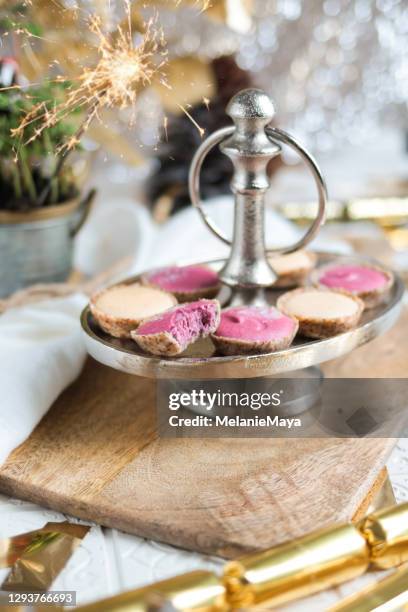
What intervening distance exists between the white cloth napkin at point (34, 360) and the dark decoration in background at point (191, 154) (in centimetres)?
57

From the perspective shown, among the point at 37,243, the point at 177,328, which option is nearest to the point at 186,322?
the point at 177,328

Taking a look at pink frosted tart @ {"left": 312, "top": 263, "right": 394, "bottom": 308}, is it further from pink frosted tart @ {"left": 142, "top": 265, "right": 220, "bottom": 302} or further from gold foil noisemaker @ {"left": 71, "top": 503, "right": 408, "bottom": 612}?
gold foil noisemaker @ {"left": 71, "top": 503, "right": 408, "bottom": 612}

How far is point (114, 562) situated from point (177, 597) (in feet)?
0.31

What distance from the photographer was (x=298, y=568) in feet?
1.71

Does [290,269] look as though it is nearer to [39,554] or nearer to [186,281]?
[186,281]

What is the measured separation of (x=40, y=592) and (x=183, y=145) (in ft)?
3.58

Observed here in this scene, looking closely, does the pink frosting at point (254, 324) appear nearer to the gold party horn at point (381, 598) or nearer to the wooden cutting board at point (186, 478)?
the wooden cutting board at point (186, 478)

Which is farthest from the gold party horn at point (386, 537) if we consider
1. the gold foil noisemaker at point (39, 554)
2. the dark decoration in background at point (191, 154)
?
the dark decoration in background at point (191, 154)

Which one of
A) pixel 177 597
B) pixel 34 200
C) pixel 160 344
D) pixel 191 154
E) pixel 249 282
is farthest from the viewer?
pixel 191 154

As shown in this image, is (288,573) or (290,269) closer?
(288,573)

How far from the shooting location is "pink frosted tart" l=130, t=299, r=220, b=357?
64 centimetres

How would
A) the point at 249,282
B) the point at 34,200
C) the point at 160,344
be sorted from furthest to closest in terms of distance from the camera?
the point at 34,200 → the point at 249,282 → the point at 160,344

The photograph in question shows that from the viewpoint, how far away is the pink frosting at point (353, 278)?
31.1 inches

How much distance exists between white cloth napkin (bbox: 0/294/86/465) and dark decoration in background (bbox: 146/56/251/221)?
22.5 inches
